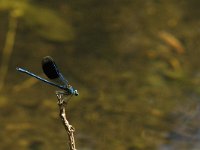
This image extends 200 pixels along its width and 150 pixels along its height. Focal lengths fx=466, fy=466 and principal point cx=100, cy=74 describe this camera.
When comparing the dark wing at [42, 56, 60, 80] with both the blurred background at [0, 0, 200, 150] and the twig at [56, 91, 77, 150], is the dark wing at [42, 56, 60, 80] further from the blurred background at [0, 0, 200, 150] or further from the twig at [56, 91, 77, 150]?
the blurred background at [0, 0, 200, 150]

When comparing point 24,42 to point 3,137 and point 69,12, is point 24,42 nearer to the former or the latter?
point 69,12

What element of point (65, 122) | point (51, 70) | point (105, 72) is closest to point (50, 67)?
point (51, 70)

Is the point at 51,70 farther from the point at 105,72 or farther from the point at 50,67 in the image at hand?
the point at 105,72

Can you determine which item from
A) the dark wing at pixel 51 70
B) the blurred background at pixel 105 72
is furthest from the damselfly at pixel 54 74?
the blurred background at pixel 105 72

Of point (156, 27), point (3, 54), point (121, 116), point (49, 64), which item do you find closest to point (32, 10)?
point (3, 54)

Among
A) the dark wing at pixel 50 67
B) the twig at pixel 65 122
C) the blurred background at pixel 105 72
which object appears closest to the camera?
the twig at pixel 65 122

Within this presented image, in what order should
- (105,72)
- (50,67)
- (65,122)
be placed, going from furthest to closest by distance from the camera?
(105,72) → (50,67) → (65,122)

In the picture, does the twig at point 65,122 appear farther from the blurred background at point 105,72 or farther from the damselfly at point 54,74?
the blurred background at point 105,72

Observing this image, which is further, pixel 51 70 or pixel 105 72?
pixel 105 72
